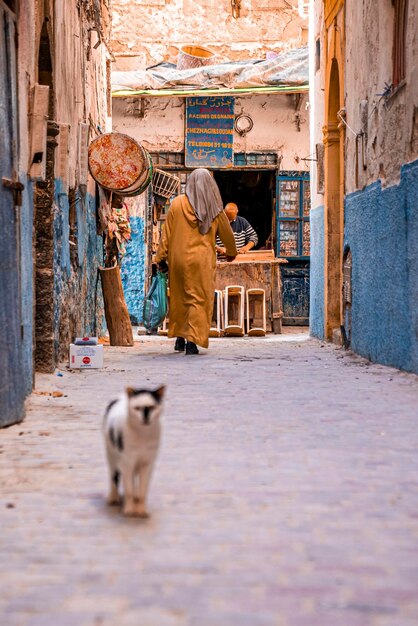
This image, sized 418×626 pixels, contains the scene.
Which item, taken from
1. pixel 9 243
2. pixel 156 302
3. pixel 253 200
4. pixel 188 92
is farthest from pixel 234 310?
pixel 9 243

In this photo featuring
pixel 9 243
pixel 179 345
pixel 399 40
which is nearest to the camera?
pixel 9 243

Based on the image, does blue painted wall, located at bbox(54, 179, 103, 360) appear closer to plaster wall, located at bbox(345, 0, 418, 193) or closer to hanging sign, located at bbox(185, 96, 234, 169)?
plaster wall, located at bbox(345, 0, 418, 193)

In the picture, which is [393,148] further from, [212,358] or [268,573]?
[268,573]

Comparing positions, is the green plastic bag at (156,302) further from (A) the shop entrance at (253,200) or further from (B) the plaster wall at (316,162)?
(A) the shop entrance at (253,200)

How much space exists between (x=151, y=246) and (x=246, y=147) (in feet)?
9.04

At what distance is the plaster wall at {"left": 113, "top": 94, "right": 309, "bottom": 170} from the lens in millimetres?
20516

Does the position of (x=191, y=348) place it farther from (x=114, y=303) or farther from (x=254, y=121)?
Answer: (x=254, y=121)

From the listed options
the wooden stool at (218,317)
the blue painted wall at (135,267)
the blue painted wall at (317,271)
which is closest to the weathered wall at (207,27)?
the blue painted wall at (135,267)

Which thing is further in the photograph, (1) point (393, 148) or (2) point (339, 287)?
(2) point (339, 287)

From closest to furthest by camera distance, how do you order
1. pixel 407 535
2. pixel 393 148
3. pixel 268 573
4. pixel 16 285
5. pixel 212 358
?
pixel 268 573
pixel 407 535
pixel 16 285
pixel 393 148
pixel 212 358

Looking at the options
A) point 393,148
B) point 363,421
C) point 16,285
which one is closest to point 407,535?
point 363,421

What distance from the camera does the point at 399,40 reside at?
9.61m

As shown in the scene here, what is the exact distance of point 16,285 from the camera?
6031 mm

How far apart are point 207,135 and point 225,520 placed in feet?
56.6
